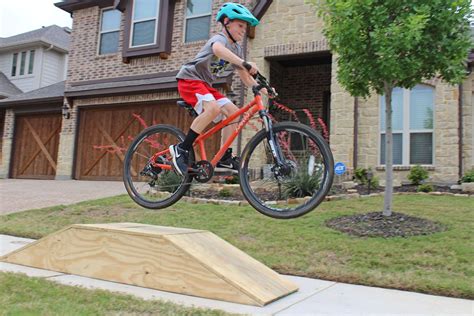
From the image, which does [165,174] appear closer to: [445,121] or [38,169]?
[445,121]

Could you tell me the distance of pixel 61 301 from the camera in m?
3.84

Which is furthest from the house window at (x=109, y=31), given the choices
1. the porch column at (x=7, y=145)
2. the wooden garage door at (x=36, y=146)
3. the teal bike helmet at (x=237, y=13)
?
the teal bike helmet at (x=237, y=13)

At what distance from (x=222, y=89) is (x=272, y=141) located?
8.72 m

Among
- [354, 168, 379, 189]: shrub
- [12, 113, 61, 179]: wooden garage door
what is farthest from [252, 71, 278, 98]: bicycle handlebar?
[12, 113, 61, 179]: wooden garage door

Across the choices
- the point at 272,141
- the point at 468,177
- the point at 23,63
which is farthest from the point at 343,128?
the point at 23,63

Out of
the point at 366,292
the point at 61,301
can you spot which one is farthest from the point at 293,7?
the point at 61,301

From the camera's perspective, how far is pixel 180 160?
403 centimetres

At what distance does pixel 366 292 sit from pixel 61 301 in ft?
9.29

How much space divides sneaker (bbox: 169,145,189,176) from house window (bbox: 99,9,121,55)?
11.9 m

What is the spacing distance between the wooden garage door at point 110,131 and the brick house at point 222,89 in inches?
1.3

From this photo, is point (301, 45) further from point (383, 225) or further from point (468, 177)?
point (383, 225)

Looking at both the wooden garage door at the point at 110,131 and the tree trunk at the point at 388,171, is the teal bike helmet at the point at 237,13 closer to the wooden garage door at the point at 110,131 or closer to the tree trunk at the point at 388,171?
the tree trunk at the point at 388,171

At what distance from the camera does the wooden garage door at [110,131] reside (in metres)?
13.8

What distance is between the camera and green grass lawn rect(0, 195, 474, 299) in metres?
4.82
